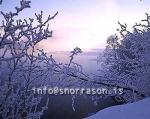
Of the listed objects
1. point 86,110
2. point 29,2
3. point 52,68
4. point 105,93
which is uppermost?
point 29,2

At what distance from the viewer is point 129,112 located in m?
3.67

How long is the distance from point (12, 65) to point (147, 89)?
12.0 ft

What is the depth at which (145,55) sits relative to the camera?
24.7ft

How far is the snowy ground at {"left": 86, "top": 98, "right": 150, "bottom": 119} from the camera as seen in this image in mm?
3526

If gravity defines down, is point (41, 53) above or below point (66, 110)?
above

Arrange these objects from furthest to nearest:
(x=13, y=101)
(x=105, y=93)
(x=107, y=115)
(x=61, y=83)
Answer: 1. (x=105, y=93)
2. (x=61, y=83)
3. (x=13, y=101)
4. (x=107, y=115)

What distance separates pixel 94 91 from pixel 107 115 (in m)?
3.53

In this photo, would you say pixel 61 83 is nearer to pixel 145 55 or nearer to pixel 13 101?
pixel 13 101

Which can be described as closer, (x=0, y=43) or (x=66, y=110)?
(x=0, y=43)

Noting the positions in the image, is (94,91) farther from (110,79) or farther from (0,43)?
(0,43)

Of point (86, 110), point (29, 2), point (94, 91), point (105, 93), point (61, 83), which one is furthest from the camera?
point (86, 110)

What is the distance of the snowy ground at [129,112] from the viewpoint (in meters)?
3.53

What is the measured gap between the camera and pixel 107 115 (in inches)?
149

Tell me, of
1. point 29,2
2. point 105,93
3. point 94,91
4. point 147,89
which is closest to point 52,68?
point 94,91
